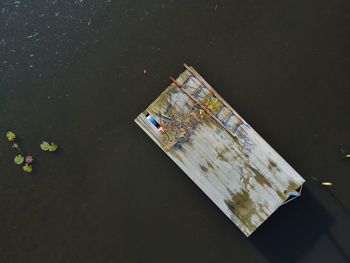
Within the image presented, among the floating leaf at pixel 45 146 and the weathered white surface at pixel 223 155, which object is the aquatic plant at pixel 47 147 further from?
the weathered white surface at pixel 223 155

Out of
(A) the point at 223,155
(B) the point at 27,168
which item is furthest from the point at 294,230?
(B) the point at 27,168

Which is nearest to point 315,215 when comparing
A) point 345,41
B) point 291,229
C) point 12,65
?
point 291,229

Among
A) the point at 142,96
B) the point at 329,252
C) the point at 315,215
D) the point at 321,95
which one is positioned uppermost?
the point at 142,96

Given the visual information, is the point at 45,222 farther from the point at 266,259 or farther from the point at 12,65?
the point at 266,259

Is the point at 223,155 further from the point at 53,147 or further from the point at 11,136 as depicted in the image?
the point at 11,136

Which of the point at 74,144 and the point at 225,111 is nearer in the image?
the point at 225,111

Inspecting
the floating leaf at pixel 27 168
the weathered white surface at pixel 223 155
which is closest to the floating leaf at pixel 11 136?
the floating leaf at pixel 27 168
